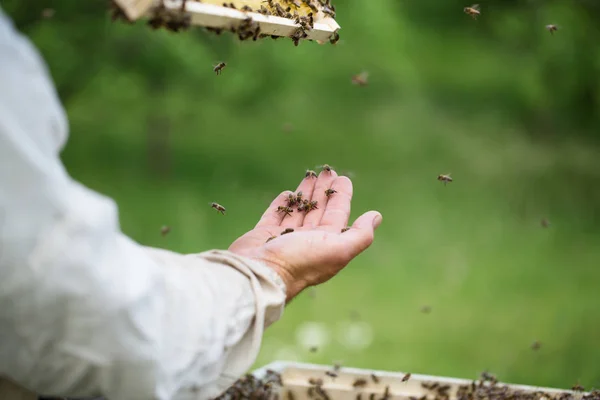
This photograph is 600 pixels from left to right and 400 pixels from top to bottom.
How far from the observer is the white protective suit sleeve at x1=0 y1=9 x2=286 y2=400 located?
136 cm

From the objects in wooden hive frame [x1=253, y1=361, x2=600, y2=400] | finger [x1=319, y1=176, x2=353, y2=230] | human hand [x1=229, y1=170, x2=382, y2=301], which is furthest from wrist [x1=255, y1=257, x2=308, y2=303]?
wooden hive frame [x1=253, y1=361, x2=600, y2=400]

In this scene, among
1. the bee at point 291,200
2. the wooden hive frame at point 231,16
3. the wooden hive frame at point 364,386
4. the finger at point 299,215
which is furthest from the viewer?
the wooden hive frame at point 364,386

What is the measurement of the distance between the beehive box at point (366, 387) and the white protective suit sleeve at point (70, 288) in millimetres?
1672

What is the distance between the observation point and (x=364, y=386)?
3.38 meters

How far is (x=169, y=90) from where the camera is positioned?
297 inches

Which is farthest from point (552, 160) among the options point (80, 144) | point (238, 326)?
point (238, 326)

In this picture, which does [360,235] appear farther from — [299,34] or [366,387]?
[366,387]

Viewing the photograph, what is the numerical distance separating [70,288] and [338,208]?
1.14 m

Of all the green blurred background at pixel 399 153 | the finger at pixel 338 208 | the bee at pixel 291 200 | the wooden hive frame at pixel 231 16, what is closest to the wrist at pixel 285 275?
the finger at pixel 338 208

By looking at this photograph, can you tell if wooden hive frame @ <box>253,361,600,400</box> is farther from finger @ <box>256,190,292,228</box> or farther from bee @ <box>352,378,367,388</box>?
finger @ <box>256,190,292,228</box>

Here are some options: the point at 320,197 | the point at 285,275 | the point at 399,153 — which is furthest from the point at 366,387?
the point at 399,153

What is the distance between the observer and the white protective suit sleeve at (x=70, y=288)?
1.36 metres

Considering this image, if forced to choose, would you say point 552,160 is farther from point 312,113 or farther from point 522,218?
point 312,113

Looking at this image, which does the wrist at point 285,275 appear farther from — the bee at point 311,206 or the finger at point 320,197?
the bee at point 311,206
